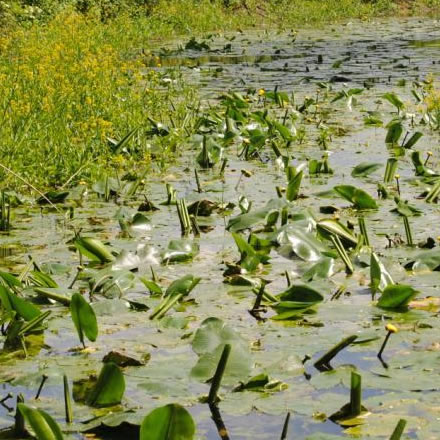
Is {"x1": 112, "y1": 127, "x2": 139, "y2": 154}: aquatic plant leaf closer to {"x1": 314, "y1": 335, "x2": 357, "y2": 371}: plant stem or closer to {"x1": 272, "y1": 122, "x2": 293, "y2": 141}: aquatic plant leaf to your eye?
{"x1": 272, "y1": 122, "x2": 293, "y2": 141}: aquatic plant leaf

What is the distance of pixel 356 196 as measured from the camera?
5062 millimetres

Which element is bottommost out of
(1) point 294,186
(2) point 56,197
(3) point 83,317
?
(2) point 56,197

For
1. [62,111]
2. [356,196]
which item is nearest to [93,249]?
[356,196]

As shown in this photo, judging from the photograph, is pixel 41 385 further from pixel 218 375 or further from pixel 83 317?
pixel 218 375

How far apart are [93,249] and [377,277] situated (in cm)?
123

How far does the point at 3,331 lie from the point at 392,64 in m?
10.7

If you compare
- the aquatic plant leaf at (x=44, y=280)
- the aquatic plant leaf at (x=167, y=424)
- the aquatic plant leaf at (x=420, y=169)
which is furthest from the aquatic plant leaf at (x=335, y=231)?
the aquatic plant leaf at (x=167, y=424)

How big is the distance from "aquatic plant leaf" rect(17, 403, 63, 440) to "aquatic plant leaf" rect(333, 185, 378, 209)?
310cm

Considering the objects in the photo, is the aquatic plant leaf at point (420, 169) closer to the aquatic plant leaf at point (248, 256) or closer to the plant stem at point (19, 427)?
the aquatic plant leaf at point (248, 256)

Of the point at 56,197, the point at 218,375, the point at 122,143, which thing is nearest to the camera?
the point at 218,375

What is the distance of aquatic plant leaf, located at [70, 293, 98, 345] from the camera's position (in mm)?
2900

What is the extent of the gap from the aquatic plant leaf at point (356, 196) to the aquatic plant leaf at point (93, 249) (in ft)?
4.82

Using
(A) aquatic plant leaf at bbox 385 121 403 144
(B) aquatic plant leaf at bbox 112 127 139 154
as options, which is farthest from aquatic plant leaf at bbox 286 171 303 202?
(A) aquatic plant leaf at bbox 385 121 403 144

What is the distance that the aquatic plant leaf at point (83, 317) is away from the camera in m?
2.90
